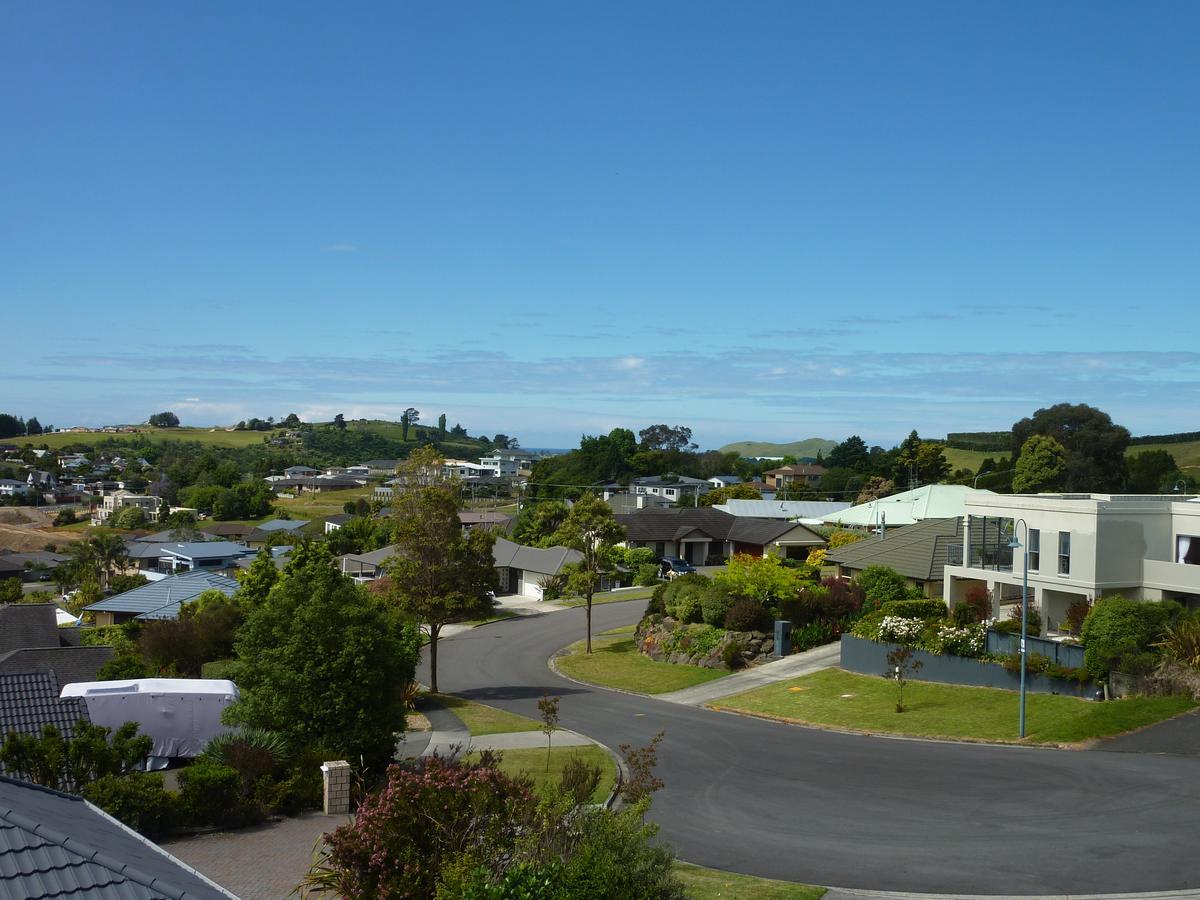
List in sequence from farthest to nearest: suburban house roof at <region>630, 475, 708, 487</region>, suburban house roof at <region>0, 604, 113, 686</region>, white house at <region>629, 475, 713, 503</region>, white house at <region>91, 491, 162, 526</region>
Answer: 1. white house at <region>91, 491, 162, 526</region>
2. suburban house roof at <region>630, 475, 708, 487</region>
3. white house at <region>629, 475, 713, 503</region>
4. suburban house roof at <region>0, 604, 113, 686</region>

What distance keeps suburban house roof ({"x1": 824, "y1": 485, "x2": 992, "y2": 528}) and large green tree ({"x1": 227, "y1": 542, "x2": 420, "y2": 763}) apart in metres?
41.6

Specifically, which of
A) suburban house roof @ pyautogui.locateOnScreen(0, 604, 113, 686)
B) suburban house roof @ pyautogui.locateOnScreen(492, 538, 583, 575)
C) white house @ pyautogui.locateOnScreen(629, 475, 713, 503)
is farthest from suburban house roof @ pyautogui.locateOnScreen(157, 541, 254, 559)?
suburban house roof @ pyautogui.locateOnScreen(0, 604, 113, 686)

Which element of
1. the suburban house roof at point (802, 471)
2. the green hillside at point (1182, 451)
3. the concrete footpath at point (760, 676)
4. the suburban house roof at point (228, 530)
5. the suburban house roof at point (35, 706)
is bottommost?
the suburban house roof at point (228, 530)

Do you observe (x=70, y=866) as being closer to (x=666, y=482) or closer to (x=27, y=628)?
(x=27, y=628)

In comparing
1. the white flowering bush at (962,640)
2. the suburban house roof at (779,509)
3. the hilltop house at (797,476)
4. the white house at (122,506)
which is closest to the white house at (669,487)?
the hilltop house at (797,476)

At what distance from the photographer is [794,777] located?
2414 cm

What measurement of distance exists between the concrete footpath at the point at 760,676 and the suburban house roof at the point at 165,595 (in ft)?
98.8

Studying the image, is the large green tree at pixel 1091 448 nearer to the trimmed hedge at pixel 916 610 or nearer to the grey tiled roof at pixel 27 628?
the trimmed hedge at pixel 916 610

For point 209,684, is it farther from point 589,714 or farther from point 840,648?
point 840,648

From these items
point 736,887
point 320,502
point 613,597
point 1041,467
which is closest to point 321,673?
point 736,887

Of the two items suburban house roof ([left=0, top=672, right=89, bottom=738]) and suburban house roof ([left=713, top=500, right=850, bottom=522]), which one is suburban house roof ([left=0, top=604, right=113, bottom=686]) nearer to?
suburban house roof ([left=0, top=672, right=89, bottom=738])

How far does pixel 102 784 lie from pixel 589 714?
17.6 metres

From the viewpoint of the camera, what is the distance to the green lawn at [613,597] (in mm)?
61875

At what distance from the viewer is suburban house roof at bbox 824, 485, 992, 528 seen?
61344 millimetres
